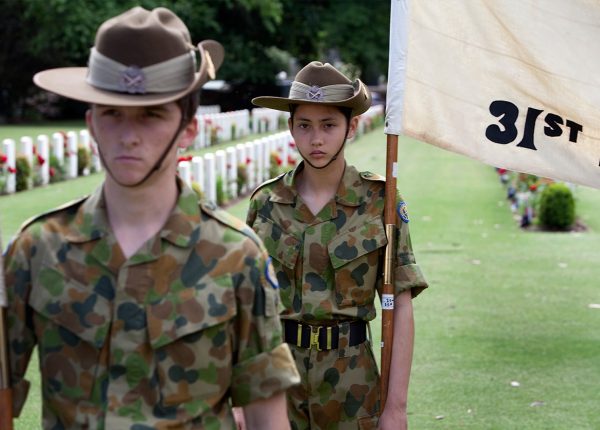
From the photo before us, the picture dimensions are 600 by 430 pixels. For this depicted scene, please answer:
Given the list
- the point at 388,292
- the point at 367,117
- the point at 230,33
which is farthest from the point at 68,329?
the point at 230,33

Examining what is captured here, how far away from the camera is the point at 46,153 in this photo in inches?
804

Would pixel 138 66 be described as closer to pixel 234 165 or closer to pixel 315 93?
pixel 315 93

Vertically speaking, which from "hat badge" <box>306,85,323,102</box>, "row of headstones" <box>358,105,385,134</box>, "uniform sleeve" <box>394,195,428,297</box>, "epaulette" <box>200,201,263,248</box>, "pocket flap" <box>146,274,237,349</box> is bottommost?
"row of headstones" <box>358,105,385,134</box>

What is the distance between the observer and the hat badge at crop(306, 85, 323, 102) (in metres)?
4.45

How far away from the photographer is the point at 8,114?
44.3 meters

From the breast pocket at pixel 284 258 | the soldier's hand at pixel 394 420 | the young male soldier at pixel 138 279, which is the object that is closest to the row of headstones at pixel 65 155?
the breast pocket at pixel 284 258

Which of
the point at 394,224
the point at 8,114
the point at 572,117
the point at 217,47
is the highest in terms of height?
the point at 217,47

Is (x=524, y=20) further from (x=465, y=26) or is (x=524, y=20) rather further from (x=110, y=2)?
(x=110, y=2)

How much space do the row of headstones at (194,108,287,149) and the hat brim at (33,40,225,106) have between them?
23374 millimetres

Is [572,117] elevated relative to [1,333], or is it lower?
elevated

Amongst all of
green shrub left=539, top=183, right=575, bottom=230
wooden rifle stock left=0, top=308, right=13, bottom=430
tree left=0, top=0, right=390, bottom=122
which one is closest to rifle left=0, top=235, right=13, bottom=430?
wooden rifle stock left=0, top=308, right=13, bottom=430

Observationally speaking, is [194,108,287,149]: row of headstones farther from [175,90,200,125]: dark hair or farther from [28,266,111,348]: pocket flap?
[28,266,111,348]: pocket flap

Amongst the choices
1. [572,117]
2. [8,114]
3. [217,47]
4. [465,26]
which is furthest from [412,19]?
[8,114]

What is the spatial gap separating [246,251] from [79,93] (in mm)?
510
